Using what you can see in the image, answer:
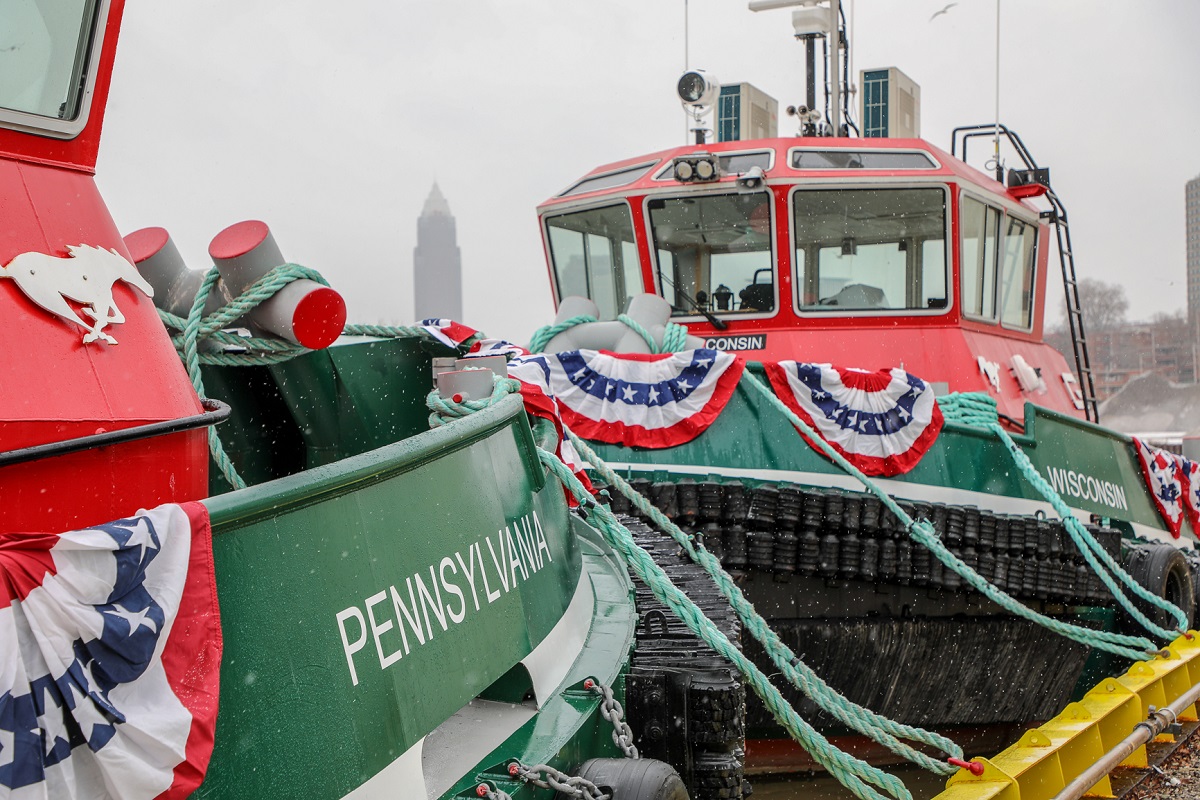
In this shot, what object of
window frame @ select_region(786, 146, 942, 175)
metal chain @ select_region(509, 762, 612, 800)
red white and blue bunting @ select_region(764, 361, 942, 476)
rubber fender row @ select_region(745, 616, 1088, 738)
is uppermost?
window frame @ select_region(786, 146, 942, 175)

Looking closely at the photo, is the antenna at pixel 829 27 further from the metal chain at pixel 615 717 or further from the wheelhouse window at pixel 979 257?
the metal chain at pixel 615 717

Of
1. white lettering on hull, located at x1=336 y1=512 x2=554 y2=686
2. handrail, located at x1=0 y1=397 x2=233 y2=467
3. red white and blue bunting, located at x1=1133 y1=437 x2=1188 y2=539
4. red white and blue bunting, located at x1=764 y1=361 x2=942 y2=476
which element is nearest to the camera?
handrail, located at x1=0 y1=397 x2=233 y2=467

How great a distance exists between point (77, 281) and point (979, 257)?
6.97 metres

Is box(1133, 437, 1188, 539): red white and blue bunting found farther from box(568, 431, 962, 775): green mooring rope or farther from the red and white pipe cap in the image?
the red and white pipe cap

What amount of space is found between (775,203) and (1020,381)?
2118 millimetres

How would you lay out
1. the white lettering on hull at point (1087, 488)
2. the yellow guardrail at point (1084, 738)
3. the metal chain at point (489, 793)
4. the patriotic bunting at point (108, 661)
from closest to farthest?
the patriotic bunting at point (108, 661) < the metal chain at point (489, 793) < the yellow guardrail at point (1084, 738) < the white lettering on hull at point (1087, 488)

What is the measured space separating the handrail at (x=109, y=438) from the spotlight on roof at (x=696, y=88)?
701cm

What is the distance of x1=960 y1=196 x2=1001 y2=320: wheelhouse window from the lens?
8047 millimetres

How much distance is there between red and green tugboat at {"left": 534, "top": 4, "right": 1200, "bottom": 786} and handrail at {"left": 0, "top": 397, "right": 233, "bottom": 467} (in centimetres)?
336

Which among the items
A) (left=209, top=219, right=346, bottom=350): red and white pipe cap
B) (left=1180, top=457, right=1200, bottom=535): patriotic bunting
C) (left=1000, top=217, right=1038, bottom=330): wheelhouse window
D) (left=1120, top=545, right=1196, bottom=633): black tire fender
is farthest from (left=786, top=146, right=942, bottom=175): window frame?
(left=209, top=219, right=346, bottom=350): red and white pipe cap

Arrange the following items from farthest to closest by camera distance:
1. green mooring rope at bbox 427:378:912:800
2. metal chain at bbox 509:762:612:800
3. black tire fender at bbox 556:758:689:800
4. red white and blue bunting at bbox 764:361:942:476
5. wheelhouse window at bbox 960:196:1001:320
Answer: wheelhouse window at bbox 960:196:1001:320 → red white and blue bunting at bbox 764:361:942:476 → green mooring rope at bbox 427:378:912:800 → black tire fender at bbox 556:758:689:800 → metal chain at bbox 509:762:612:800

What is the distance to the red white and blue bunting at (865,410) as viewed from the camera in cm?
615

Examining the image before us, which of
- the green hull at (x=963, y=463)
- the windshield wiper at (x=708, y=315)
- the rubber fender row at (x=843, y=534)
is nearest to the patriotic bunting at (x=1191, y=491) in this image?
the green hull at (x=963, y=463)

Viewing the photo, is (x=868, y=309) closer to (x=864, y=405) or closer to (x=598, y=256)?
(x=864, y=405)
